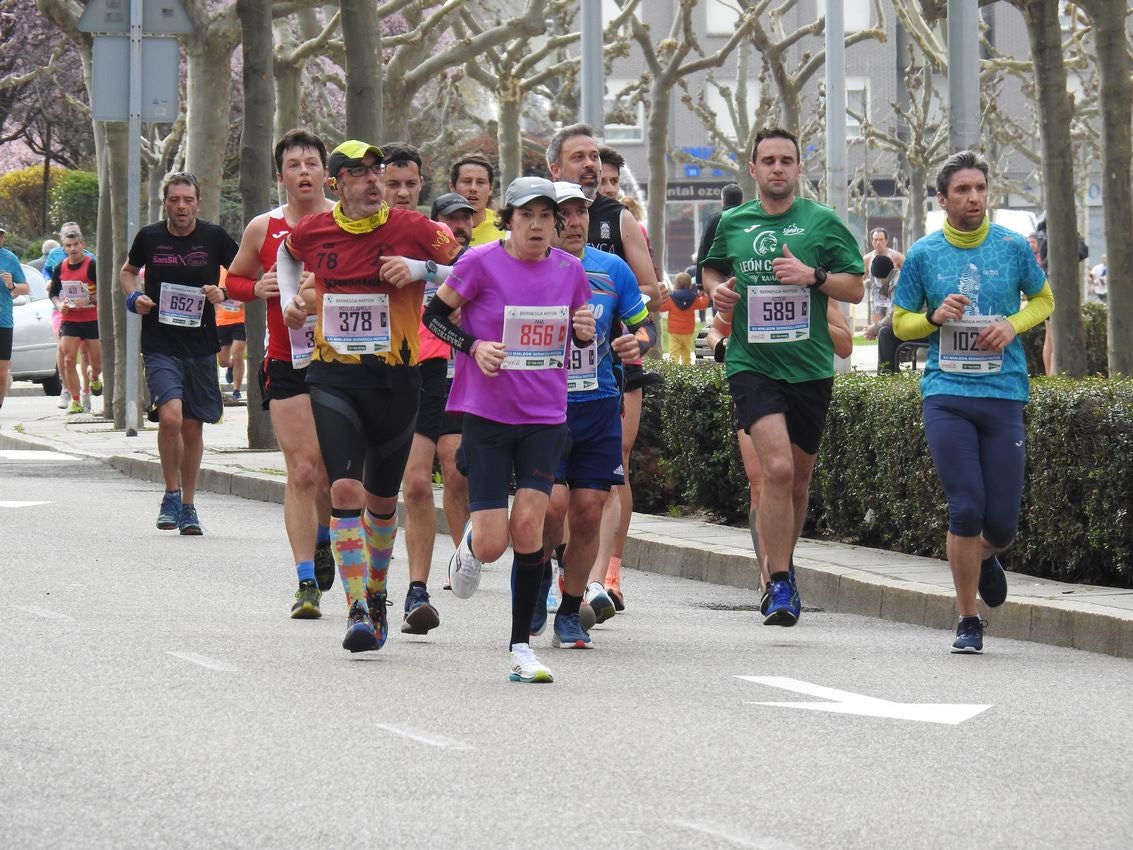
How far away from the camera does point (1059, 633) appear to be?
9.53 m

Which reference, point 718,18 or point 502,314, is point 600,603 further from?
point 718,18

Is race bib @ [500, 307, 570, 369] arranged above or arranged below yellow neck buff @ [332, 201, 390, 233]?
below

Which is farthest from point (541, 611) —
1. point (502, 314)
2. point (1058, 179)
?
point (1058, 179)

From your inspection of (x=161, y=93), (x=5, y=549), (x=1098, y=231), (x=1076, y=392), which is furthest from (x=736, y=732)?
(x=1098, y=231)

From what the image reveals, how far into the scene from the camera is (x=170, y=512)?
13.7 meters

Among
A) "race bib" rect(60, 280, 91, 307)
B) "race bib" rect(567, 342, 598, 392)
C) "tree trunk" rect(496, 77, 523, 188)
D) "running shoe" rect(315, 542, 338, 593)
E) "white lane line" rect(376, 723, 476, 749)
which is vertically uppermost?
"tree trunk" rect(496, 77, 523, 188)

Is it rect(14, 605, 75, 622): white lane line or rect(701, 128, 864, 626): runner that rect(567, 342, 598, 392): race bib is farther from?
rect(14, 605, 75, 622): white lane line

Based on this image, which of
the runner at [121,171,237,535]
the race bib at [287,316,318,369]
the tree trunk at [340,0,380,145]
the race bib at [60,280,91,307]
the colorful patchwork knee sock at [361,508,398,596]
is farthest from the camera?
the race bib at [60,280,91,307]

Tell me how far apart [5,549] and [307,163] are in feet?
11.1

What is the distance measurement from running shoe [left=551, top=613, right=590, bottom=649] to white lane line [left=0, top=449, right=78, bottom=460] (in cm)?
1145

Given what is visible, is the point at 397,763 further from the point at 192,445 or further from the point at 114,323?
the point at 114,323

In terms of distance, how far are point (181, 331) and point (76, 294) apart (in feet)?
42.1

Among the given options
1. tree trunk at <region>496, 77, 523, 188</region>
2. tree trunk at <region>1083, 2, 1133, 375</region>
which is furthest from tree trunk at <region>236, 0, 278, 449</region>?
tree trunk at <region>496, 77, 523, 188</region>

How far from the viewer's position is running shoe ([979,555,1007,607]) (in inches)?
370
